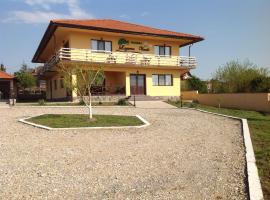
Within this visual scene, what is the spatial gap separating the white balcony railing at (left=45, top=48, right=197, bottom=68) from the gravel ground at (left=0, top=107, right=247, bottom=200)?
51.5ft

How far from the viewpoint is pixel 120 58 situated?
3002cm

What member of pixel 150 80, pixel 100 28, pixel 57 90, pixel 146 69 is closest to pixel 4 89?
pixel 57 90

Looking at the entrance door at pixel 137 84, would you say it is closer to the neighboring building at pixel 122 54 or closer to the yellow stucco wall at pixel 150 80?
the neighboring building at pixel 122 54

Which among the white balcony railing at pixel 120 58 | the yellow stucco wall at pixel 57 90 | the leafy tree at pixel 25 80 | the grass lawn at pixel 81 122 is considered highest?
the white balcony railing at pixel 120 58

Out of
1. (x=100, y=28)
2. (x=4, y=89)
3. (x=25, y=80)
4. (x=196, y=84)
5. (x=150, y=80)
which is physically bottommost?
(x=4, y=89)

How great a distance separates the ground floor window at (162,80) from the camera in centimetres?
3247

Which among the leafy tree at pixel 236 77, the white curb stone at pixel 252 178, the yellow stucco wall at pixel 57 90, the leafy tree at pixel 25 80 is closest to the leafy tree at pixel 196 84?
the leafy tree at pixel 236 77

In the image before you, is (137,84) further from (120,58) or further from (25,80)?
(25,80)

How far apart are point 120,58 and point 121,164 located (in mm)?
23116

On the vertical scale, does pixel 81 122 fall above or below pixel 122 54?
below

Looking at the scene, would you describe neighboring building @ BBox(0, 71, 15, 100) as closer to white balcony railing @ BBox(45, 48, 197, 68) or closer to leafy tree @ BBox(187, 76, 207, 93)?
white balcony railing @ BBox(45, 48, 197, 68)

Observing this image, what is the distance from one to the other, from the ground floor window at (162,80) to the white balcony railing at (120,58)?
1.32m

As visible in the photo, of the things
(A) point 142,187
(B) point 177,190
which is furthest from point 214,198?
(A) point 142,187

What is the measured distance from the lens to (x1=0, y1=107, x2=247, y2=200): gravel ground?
225 inches
